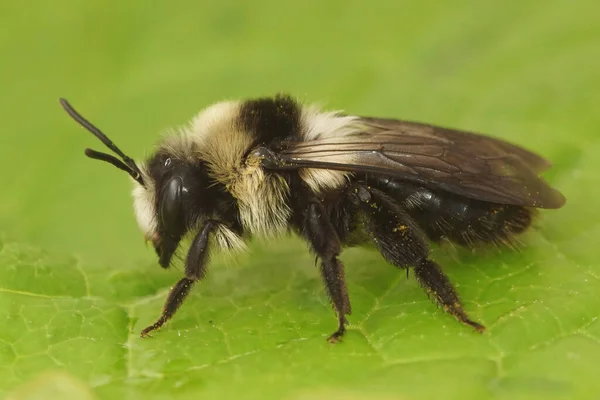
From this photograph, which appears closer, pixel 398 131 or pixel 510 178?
pixel 510 178

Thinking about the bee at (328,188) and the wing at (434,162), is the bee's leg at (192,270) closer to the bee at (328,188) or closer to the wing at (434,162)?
the bee at (328,188)

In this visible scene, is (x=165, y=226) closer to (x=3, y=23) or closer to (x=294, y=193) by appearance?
(x=294, y=193)

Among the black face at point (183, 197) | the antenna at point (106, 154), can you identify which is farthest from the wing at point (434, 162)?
the antenna at point (106, 154)

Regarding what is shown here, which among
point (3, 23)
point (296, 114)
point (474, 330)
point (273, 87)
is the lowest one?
point (474, 330)

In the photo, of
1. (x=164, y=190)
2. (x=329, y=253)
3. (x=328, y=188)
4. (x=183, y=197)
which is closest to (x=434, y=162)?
(x=328, y=188)

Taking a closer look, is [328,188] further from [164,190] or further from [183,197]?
[164,190]

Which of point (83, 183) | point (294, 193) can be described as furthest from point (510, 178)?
point (83, 183)
